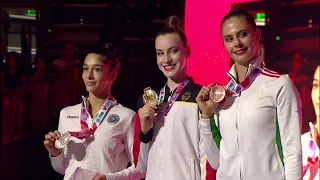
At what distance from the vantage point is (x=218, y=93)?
2.67 m

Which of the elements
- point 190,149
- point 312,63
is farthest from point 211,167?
point 312,63

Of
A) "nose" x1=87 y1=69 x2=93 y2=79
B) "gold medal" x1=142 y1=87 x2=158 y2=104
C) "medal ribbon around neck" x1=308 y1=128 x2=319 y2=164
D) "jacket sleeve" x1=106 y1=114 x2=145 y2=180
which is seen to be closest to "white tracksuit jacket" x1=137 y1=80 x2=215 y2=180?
"gold medal" x1=142 y1=87 x2=158 y2=104

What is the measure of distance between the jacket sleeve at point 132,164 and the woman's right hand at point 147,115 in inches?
11.0

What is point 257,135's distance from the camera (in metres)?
2.57

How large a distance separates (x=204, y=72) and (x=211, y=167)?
0.99 meters

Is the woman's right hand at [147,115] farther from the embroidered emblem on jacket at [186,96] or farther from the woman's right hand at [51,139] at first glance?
the woman's right hand at [51,139]

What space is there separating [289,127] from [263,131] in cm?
12

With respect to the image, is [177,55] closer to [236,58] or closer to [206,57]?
[236,58]

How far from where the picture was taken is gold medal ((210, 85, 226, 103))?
2658 millimetres

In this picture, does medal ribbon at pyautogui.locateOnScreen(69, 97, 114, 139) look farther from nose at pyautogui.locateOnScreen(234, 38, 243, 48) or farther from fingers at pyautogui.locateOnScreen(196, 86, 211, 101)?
nose at pyautogui.locateOnScreen(234, 38, 243, 48)

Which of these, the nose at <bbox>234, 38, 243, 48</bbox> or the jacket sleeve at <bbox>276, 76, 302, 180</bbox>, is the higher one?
the nose at <bbox>234, 38, 243, 48</bbox>

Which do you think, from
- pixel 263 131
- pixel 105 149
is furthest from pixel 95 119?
pixel 263 131

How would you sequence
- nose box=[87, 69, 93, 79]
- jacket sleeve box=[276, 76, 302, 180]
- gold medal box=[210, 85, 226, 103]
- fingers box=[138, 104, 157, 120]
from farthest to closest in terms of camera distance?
1. nose box=[87, 69, 93, 79]
2. fingers box=[138, 104, 157, 120]
3. gold medal box=[210, 85, 226, 103]
4. jacket sleeve box=[276, 76, 302, 180]

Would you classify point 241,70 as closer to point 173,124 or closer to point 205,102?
point 205,102
